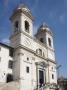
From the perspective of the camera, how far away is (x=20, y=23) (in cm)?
3947

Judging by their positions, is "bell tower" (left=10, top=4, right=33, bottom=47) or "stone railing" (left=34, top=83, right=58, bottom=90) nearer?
"stone railing" (left=34, top=83, right=58, bottom=90)

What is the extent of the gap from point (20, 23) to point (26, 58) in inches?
324

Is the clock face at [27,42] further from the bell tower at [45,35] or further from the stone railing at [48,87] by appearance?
the stone railing at [48,87]

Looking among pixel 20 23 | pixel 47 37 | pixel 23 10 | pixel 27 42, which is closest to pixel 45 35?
pixel 47 37

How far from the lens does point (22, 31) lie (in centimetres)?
3841

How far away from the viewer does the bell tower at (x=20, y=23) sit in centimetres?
3838

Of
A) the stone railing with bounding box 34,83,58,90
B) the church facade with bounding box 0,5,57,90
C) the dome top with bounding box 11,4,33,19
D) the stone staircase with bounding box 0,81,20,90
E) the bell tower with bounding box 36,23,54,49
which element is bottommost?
the stone railing with bounding box 34,83,58,90

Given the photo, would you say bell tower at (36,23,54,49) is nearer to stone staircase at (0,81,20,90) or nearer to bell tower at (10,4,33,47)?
bell tower at (10,4,33,47)

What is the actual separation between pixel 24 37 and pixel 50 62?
10.9 metres

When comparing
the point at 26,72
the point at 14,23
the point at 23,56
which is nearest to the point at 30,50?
the point at 23,56

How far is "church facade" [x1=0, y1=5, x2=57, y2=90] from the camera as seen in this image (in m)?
34.9

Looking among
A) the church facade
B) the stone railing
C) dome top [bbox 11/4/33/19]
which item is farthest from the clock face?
the stone railing

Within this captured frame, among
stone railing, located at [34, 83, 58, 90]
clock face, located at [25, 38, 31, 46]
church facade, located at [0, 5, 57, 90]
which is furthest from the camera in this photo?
clock face, located at [25, 38, 31, 46]

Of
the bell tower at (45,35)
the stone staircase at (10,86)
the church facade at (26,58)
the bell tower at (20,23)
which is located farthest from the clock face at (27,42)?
the stone staircase at (10,86)
